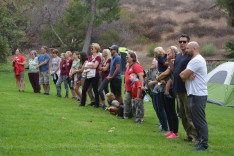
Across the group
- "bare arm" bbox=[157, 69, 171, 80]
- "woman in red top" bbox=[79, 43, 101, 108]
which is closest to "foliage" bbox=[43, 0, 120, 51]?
"woman in red top" bbox=[79, 43, 101, 108]

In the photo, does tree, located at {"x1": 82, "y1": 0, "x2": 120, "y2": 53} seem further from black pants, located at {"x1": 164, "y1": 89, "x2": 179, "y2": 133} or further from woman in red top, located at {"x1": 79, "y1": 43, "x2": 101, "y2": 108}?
black pants, located at {"x1": 164, "y1": 89, "x2": 179, "y2": 133}

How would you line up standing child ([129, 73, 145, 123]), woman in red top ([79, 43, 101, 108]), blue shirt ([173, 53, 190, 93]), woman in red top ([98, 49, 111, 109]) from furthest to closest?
1. woman in red top ([79, 43, 101, 108])
2. woman in red top ([98, 49, 111, 109])
3. standing child ([129, 73, 145, 123])
4. blue shirt ([173, 53, 190, 93])

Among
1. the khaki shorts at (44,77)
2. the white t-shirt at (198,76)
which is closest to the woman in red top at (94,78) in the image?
the khaki shorts at (44,77)

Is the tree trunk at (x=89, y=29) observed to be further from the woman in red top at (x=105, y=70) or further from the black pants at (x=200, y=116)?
the black pants at (x=200, y=116)

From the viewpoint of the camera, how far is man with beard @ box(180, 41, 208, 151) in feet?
19.9

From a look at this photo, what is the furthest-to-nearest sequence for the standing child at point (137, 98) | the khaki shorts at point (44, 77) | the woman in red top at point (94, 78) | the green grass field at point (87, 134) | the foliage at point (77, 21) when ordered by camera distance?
the foliage at point (77, 21) → the khaki shorts at point (44, 77) → the woman in red top at point (94, 78) → the standing child at point (137, 98) → the green grass field at point (87, 134)

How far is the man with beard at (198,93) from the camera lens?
6055 millimetres

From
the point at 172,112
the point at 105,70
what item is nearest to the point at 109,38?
the point at 105,70

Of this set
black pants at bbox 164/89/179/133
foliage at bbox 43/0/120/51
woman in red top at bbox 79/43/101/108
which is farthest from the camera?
foliage at bbox 43/0/120/51

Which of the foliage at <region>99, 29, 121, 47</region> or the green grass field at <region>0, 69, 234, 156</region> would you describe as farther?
the foliage at <region>99, 29, 121, 47</region>

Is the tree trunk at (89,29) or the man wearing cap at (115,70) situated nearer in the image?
the man wearing cap at (115,70)

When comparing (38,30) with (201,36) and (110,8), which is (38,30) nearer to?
(110,8)

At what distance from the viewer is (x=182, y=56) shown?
667 centimetres

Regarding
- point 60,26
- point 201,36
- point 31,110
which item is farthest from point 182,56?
point 201,36
